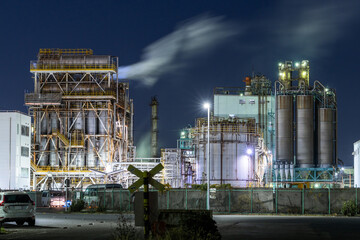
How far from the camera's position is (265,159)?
78.1 meters

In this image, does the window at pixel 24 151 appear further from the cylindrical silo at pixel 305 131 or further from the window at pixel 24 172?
the cylindrical silo at pixel 305 131

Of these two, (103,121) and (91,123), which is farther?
(91,123)

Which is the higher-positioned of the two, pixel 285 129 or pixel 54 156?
pixel 285 129

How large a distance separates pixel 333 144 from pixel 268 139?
1130cm

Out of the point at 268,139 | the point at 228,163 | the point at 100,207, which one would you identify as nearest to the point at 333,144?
the point at 268,139

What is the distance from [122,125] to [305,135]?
92.2 feet

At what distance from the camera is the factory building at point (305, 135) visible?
77.2m

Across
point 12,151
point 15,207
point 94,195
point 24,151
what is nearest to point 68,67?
point 24,151

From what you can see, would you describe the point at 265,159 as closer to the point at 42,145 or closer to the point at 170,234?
the point at 42,145

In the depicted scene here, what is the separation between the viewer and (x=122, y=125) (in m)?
91.2

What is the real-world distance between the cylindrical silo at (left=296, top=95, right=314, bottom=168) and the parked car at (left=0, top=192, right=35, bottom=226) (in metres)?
51.1

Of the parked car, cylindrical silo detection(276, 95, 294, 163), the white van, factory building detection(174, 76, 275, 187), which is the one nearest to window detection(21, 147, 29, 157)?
factory building detection(174, 76, 275, 187)

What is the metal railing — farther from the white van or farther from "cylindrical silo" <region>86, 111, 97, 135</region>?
the white van

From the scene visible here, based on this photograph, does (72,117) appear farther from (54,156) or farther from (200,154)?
(200,154)
